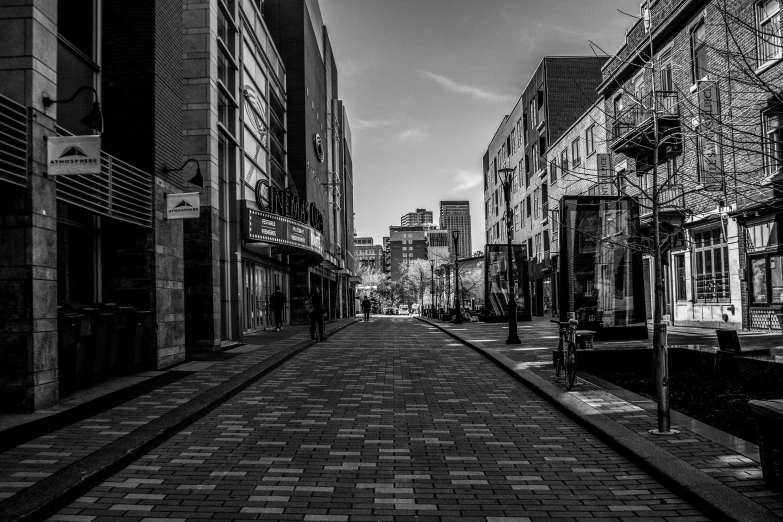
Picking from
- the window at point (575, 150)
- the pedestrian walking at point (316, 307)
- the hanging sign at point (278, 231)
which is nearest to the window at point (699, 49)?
the pedestrian walking at point (316, 307)

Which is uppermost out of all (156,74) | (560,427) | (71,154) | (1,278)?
(156,74)

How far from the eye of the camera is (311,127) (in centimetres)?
3784

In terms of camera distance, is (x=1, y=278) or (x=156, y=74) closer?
(x=1, y=278)

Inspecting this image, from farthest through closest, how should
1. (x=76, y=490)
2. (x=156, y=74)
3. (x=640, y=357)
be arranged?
(x=156, y=74), (x=640, y=357), (x=76, y=490)

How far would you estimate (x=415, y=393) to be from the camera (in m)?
9.95

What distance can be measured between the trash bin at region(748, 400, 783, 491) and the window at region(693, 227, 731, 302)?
19.0 m

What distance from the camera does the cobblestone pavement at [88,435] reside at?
17.3 ft

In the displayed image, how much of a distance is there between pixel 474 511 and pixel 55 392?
614cm

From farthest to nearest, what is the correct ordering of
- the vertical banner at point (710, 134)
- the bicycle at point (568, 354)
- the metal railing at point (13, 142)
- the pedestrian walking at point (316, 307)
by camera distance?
the pedestrian walking at point (316, 307), the bicycle at point (568, 354), the metal railing at point (13, 142), the vertical banner at point (710, 134)

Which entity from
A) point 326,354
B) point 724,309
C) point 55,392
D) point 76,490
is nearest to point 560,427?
point 76,490

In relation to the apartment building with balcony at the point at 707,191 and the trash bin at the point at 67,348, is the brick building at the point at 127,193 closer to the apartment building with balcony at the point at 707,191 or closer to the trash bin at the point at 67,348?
the trash bin at the point at 67,348

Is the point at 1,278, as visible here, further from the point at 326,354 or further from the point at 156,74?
the point at 326,354

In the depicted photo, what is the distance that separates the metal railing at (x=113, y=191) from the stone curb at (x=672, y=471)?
297 inches

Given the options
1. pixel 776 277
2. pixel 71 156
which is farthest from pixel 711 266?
pixel 71 156
